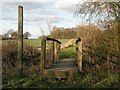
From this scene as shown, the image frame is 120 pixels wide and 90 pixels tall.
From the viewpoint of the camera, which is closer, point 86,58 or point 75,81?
point 75,81

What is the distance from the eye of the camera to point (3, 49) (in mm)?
9617

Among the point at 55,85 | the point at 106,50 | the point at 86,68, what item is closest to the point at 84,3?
the point at 106,50

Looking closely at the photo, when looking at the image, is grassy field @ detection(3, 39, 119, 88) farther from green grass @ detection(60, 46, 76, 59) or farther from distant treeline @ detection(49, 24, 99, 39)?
Answer: green grass @ detection(60, 46, 76, 59)

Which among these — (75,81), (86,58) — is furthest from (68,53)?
(75,81)

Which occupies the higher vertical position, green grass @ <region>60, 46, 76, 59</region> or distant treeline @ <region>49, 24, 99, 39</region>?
distant treeline @ <region>49, 24, 99, 39</region>

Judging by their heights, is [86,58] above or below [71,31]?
below

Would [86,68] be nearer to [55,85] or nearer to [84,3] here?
[55,85]

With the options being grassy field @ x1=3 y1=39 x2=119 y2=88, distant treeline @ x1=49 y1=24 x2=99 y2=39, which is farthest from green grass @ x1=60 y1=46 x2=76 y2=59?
grassy field @ x1=3 y1=39 x2=119 y2=88

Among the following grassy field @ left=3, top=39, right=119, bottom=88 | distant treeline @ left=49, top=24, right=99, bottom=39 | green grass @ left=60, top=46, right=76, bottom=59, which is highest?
distant treeline @ left=49, top=24, right=99, bottom=39

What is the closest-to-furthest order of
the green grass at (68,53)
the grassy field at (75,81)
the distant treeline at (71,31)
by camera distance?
the grassy field at (75,81), the distant treeline at (71,31), the green grass at (68,53)

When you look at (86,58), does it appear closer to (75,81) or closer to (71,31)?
(71,31)

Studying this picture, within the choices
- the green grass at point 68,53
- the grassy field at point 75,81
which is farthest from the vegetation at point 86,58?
the green grass at point 68,53

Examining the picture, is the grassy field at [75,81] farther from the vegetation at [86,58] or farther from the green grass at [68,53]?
the green grass at [68,53]

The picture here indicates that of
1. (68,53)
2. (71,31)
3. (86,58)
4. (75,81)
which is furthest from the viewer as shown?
(68,53)
